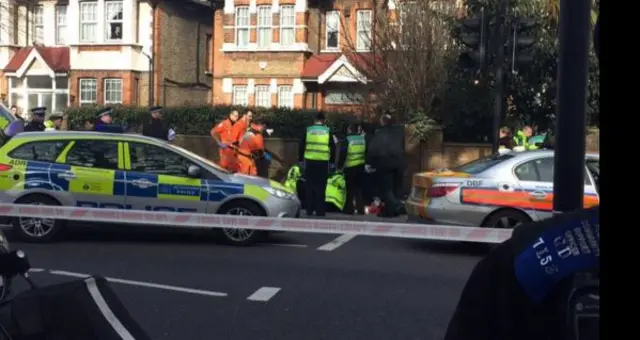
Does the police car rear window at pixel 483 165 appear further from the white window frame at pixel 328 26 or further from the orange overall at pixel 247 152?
the white window frame at pixel 328 26

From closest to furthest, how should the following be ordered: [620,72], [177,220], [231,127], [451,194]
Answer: [620,72], [177,220], [451,194], [231,127]

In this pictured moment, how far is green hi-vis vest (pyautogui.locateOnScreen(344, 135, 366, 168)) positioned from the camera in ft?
46.6

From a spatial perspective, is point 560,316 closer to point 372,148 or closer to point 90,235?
point 90,235

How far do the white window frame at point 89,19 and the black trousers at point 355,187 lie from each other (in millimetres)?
20015

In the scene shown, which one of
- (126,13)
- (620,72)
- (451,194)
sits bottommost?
(451,194)

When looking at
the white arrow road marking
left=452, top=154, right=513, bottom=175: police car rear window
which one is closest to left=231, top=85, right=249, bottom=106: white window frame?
left=452, top=154, right=513, bottom=175: police car rear window

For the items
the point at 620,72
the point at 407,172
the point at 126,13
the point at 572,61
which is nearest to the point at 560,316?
the point at 620,72

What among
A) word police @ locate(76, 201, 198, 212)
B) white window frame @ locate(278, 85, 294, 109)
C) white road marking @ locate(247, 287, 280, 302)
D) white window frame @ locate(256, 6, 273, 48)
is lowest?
white road marking @ locate(247, 287, 280, 302)

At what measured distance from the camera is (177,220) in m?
9.10

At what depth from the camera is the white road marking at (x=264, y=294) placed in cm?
724

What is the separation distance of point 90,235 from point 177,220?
2.19m

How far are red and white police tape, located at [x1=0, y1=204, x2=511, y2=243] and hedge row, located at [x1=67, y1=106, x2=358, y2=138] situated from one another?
893 centimetres

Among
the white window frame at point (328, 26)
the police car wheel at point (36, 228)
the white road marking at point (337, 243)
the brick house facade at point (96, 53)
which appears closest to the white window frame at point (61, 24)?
the brick house facade at point (96, 53)

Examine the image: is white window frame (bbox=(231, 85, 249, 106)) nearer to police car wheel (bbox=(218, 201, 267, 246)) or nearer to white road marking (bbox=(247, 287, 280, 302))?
police car wheel (bbox=(218, 201, 267, 246))
